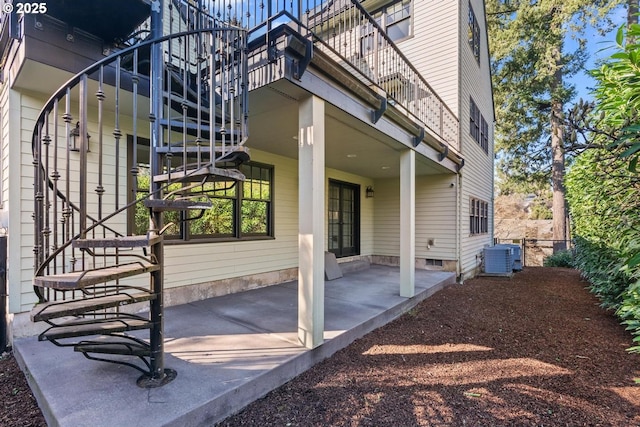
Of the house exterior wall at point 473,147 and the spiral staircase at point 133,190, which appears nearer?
the spiral staircase at point 133,190

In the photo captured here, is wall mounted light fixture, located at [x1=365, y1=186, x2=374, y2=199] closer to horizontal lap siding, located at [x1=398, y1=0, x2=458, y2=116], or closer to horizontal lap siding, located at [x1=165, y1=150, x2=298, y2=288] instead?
horizontal lap siding, located at [x1=398, y1=0, x2=458, y2=116]

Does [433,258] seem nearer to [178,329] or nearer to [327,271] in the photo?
[327,271]

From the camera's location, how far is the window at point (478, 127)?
8.70 metres

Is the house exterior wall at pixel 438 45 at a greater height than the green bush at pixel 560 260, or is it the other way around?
the house exterior wall at pixel 438 45

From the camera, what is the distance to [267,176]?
585cm

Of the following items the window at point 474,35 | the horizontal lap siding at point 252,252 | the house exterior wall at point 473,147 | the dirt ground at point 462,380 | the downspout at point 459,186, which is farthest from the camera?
the window at point 474,35

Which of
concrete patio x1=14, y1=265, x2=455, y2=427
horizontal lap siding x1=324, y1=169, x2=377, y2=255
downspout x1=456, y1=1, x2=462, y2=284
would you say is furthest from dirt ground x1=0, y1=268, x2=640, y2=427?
horizontal lap siding x1=324, y1=169, x2=377, y2=255

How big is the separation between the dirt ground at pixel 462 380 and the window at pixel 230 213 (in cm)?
210

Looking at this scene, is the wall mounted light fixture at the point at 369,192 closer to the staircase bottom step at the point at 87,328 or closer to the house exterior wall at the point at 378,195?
the house exterior wall at the point at 378,195

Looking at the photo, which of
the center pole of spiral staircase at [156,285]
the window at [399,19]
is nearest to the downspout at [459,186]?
the window at [399,19]

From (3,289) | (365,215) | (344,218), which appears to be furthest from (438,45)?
(3,289)

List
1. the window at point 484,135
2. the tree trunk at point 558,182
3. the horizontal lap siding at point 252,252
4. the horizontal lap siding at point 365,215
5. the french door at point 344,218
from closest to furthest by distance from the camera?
the horizontal lap siding at point 252,252
the french door at point 344,218
the horizontal lap siding at point 365,215
the window at point 484,135
the tree trunk at point 558,182

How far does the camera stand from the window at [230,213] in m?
4.20

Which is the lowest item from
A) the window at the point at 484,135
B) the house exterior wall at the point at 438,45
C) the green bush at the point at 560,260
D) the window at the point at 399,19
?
the green bush at the point at 560,260
